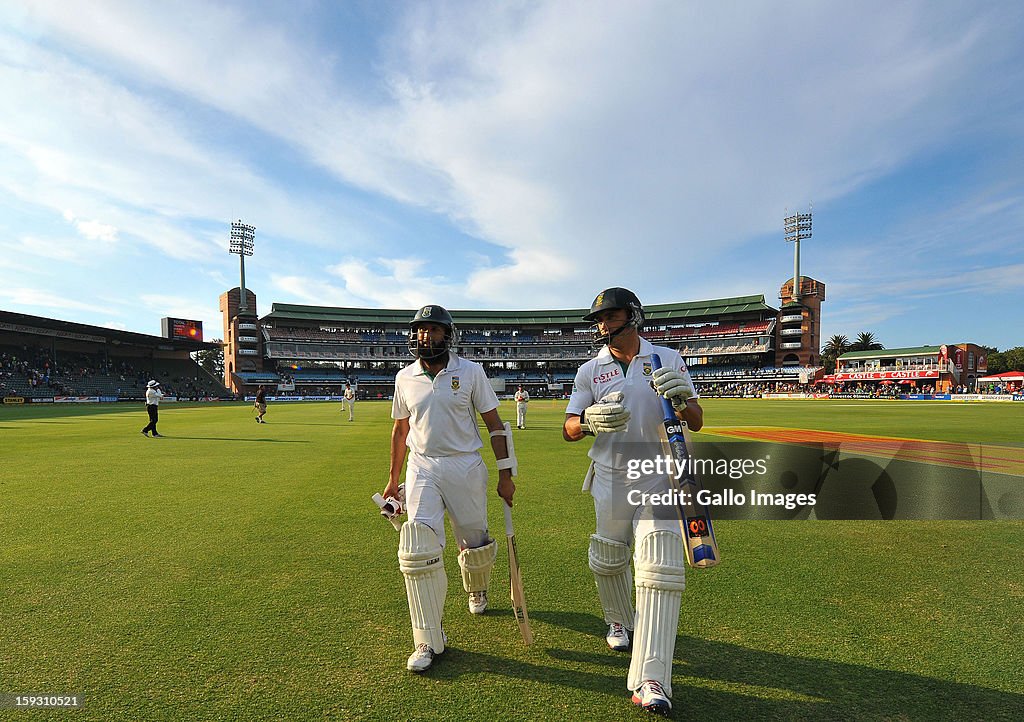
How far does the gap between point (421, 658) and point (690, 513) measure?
185 centimetres

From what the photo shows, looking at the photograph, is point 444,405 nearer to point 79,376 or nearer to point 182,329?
point 79,376

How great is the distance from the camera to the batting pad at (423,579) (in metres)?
2.90

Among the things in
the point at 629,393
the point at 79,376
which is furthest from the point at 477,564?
the point at 79,376

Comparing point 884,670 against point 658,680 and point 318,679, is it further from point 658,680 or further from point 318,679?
point 318,679

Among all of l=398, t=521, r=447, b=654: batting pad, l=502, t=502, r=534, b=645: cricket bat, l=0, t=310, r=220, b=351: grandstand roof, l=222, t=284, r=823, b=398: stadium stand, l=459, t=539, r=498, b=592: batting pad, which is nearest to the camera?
l=398, t=521, r=447, b=654: batting pad

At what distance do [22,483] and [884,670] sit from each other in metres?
11.4

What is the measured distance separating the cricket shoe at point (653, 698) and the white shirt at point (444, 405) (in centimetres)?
173

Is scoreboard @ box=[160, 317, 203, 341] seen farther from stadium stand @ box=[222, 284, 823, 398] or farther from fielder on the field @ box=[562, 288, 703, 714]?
fielder on the field @ box=[562, 288, 703, 714]

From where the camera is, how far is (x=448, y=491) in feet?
10.6

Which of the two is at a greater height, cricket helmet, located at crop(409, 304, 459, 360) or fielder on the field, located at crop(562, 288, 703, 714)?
cricket helmet, located at crop(409, 304, 459, 360)

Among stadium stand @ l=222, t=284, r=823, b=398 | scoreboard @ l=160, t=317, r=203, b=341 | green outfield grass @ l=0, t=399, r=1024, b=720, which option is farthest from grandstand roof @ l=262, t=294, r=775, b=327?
green outfield grass @ l=0, t=399, r=1024, b=720

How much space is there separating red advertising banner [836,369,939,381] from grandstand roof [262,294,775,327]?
15.9 m

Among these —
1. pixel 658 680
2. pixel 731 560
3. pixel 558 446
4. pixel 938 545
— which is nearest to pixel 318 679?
pixel 658 680

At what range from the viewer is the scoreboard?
205ft
